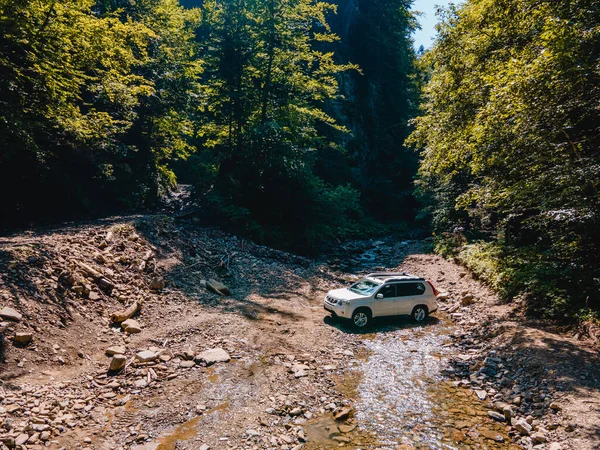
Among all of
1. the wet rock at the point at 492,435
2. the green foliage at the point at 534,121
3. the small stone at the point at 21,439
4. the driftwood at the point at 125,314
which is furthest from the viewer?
the driftwood at the point at 125,314

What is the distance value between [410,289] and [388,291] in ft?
3.62

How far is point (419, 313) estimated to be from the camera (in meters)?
13.5

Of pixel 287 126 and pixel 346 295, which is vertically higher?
pixel 287 126

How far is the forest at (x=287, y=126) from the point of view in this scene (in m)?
9.36

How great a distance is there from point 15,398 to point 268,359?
5522mm

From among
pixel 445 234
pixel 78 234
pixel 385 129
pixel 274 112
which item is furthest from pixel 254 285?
pixel 385 129

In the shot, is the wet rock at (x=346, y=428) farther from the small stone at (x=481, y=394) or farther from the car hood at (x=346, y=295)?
the car hood at (x=346, y=295)

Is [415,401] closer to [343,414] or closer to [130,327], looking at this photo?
[343,414]

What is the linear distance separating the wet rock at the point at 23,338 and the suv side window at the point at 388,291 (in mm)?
10669

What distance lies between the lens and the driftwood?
988cm

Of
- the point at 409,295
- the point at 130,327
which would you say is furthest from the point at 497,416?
the point at 130,327

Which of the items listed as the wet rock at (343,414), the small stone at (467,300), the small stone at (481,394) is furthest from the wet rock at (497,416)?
the small stone at (467,300)

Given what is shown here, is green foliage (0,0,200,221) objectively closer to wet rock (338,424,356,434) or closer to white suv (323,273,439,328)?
white suv (323,273,439,328)

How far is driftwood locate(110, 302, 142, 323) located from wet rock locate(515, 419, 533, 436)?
10609 millimetres
